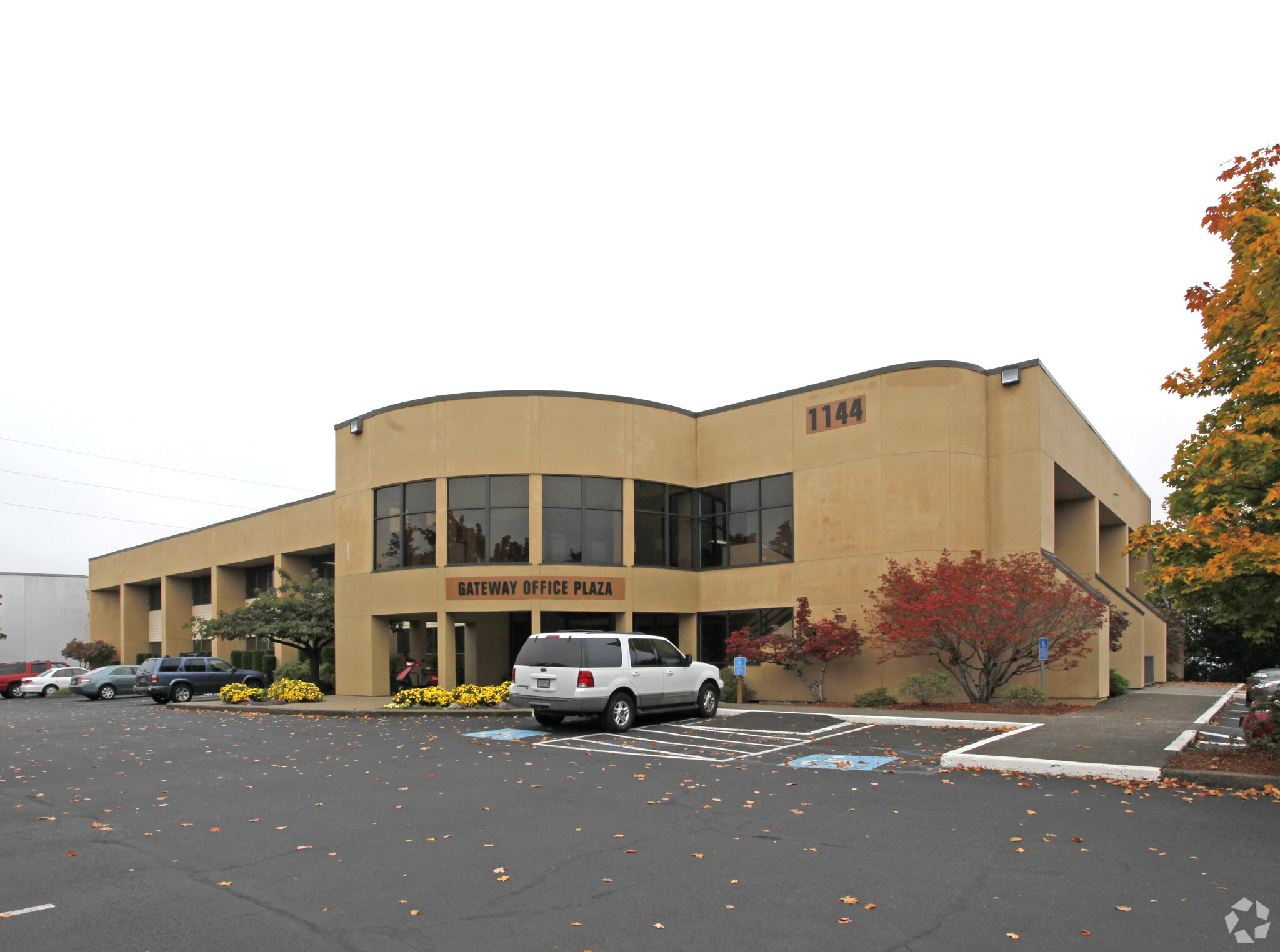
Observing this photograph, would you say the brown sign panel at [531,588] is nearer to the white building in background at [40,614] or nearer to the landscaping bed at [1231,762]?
the landscaping bed at [1231,762]

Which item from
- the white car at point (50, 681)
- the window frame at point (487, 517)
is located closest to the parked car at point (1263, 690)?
the window frame at point (487, 517)

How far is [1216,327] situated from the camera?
11898mm

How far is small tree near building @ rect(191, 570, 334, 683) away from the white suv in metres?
15.8

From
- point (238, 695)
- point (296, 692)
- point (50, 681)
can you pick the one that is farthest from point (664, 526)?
point (50, 681)

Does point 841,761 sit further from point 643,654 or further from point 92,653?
point 92,653

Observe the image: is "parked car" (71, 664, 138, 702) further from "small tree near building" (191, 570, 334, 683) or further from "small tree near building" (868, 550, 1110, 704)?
"small tree near building" (868, 550, 1110, 704)

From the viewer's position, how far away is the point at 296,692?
26766mm

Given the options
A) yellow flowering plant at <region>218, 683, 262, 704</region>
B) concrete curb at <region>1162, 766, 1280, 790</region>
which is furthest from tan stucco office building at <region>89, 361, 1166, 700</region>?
concrete curb at <region>1162, 766, 1280, 790</region>

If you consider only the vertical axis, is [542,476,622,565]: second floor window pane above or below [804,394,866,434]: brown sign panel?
below

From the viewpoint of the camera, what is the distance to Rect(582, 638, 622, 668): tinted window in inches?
675

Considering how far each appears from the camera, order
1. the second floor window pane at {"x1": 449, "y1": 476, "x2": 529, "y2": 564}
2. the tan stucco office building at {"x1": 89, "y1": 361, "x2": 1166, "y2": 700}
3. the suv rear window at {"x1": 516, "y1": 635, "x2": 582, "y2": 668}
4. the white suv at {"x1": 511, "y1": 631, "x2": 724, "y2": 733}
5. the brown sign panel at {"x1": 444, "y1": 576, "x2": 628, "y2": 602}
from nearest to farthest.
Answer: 1. the white suv at {"x1": 511, "y1": 631, "x2": 724, "y2": 733}
2. the suv rear window at {"x1": 516, "y1": 635, "x2": 582, "y2": 668}
3. the tan stucco office building at {"x1": 89, "y1": 361, "x2": 1166, "y2": 700}
4. the brown sign panel at {"x1": 444, "y1": 576, "x2": 628, "y2": 602}
5. the second floor window pane at {"x1": 449, "y1": 476, "x2": 529, "y2": 564}

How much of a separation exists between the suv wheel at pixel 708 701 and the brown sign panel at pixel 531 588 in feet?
21.8

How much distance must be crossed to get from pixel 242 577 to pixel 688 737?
1388 inches

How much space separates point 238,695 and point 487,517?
9.57 meters
